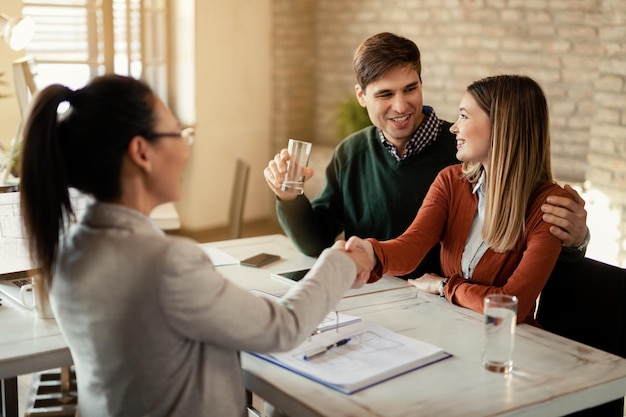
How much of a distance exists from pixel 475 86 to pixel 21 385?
94.4 inches

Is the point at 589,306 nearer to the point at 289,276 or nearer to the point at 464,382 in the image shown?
the point at 464,382

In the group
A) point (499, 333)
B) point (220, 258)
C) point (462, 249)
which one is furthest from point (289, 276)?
point (499, 333)

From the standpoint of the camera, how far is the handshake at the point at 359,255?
1722 mm

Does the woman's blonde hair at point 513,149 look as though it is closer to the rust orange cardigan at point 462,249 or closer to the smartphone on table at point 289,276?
the rust orange cardigan at point 462,249

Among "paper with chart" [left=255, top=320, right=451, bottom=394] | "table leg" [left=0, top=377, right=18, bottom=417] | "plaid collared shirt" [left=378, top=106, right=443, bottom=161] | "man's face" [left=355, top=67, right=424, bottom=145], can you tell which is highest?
"man's face" [left=355, top=67, right=424, bottom=145]

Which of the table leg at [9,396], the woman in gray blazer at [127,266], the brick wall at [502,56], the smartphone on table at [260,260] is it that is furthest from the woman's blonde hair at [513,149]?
the brick wall at [502,56]

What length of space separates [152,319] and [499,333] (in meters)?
0.69

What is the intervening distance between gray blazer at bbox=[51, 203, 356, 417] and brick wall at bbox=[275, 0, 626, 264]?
310 centimetres

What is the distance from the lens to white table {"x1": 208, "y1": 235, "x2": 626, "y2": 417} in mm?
1443

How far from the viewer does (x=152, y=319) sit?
1305mm

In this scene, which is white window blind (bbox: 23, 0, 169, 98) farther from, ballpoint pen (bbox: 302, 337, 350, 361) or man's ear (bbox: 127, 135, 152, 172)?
man's ear (bbox: 127, 135, 152, 172)

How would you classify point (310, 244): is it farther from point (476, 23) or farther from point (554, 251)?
point (476, 23)

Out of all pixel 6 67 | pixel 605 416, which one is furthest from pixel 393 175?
pixel 6 67

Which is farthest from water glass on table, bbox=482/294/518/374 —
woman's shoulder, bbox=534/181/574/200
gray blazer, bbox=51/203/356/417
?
woman's shoulder, bbox=534/181/574/200
